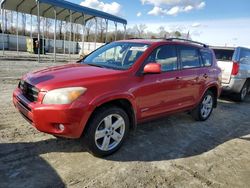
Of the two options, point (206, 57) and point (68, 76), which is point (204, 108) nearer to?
point (206, 57)

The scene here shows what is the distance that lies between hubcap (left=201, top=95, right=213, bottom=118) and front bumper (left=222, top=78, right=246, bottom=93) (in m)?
2.51

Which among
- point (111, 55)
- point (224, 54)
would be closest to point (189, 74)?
point (111, 55)

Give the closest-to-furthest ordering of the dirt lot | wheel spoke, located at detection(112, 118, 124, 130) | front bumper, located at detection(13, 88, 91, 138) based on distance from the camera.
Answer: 1. the dirt lot
2. front bumper, located at detection(13, 88, 91, 138)
3. wheel spoke, located at detection(112, 118, 124, 130)

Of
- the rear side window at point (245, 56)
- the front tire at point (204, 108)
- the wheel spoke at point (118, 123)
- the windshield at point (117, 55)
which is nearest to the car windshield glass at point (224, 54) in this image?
the rear side window at point (245, 56)

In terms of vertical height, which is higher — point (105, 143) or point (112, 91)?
point (112, 91)

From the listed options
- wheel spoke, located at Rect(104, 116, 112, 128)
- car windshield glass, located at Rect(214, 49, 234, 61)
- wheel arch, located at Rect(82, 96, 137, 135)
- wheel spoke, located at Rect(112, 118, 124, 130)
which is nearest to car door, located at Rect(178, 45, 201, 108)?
wheel arch, located at Rect(82, 96, 137, 135)

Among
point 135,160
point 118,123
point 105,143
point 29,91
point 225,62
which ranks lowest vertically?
point 135,160

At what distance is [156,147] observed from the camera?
15.6 feet

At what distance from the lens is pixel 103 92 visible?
153 inches

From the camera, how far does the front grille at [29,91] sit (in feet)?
12.9

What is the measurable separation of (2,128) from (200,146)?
3.65 m

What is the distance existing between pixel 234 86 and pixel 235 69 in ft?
1.87

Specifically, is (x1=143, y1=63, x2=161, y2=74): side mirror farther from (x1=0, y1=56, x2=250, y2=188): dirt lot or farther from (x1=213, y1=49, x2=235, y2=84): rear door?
(x1=213, y1=49, x2=235, y2=84): rear door

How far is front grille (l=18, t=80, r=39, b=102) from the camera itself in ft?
12.9
